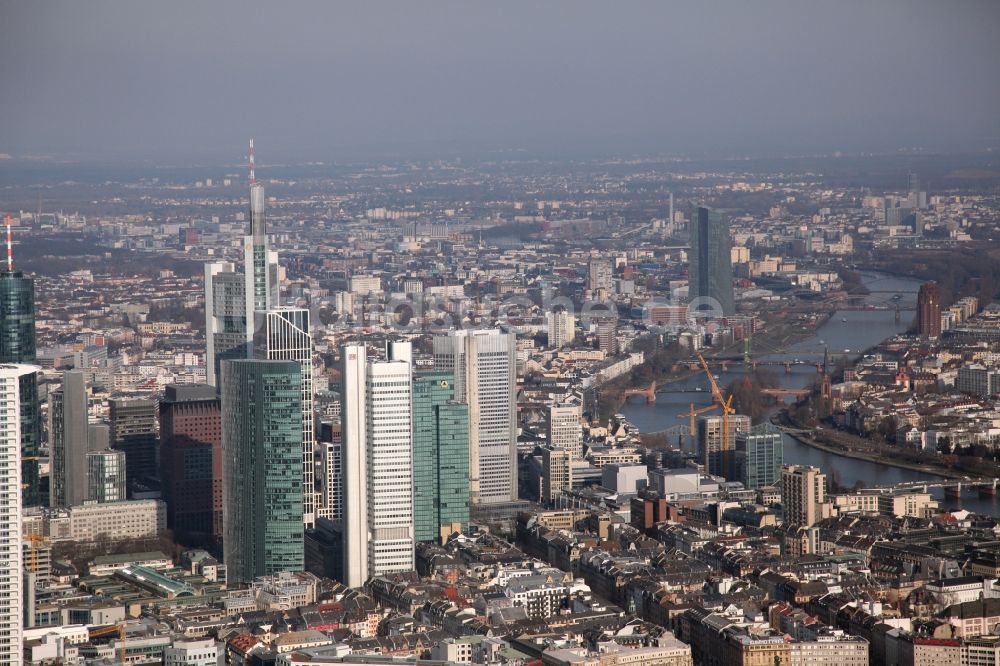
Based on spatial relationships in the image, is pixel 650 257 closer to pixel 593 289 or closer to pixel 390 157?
pixel 593 289

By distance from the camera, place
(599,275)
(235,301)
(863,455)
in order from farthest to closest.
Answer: (599,275)
(863,455)
(235,301)

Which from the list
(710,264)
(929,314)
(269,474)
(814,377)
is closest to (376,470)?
(269,474)

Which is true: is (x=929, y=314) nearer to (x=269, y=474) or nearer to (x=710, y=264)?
(x=710, y=264)

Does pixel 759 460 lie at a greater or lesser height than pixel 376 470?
lesser

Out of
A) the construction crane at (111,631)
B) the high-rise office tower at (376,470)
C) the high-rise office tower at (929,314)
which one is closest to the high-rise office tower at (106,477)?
the high-rise office tower at (376,470)

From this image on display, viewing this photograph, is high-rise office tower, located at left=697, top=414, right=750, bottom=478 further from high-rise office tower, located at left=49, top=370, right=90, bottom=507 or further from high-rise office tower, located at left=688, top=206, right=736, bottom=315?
high-rise office tower, located at left=688, top=206, right=736, bottom=315

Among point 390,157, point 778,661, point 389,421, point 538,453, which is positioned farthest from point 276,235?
point 778,661

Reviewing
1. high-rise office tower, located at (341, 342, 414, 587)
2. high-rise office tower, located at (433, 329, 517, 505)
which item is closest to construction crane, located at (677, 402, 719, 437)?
high-rise office tower, located at (433, 329, 517, 505)
